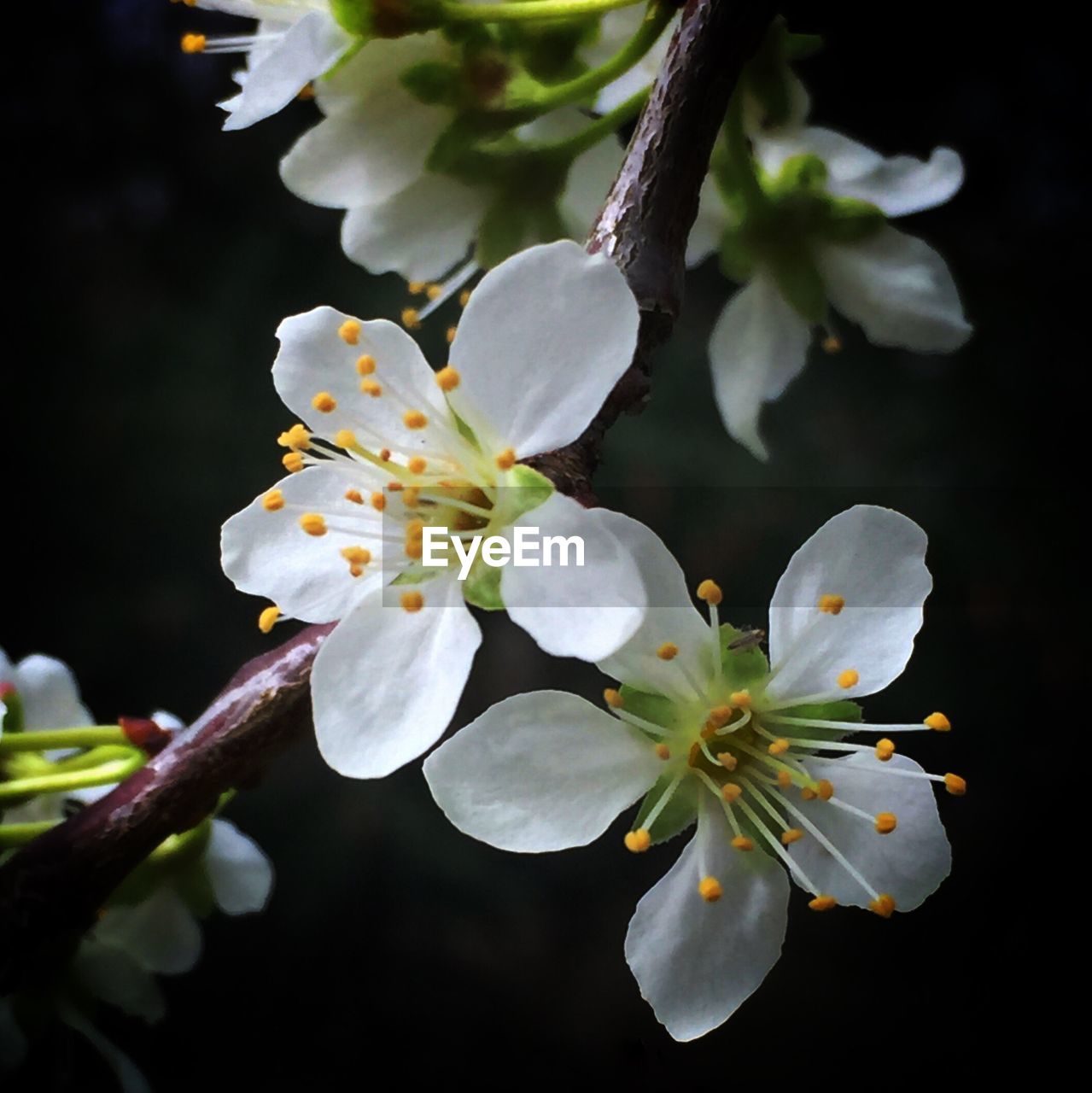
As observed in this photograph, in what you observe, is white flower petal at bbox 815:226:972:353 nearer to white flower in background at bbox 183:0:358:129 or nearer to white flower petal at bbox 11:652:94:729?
white flower in background at bbox 183:0:358:129

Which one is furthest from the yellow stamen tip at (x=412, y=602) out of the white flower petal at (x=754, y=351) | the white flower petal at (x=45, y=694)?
Answer: the white flower petal at (x=45, y=694)

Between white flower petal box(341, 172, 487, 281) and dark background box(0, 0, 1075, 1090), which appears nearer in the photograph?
white flower petal box(341, 172, 487, 281)

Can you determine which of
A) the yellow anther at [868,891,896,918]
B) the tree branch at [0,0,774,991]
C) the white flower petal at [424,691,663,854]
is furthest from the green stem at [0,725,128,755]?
the yellow anther at [868,891,896,918]

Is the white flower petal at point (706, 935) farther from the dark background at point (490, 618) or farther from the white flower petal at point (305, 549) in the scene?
the dark background at point (490, 618)

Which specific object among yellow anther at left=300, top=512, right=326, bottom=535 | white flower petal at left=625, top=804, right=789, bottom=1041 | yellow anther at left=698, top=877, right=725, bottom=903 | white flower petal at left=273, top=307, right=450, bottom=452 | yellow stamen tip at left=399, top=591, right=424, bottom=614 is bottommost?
white flower petal at left=625, top=804, right=789, bottom=1041

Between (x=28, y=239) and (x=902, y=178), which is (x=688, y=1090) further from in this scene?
A: (x=28, y=239)

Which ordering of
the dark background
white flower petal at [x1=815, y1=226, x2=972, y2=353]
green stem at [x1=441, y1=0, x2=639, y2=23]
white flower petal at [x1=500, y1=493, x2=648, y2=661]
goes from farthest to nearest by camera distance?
the dark background
white flower petal at [x1=815, y1=226, x2=972, y2=353]
green stem at [x1=441, y1=0, x2=639, y2=23]
white flower petal at [x1=500, y1=493, x2=648, y2=661]

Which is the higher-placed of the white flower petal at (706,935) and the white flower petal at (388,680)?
the white flower petal at (388,680)
